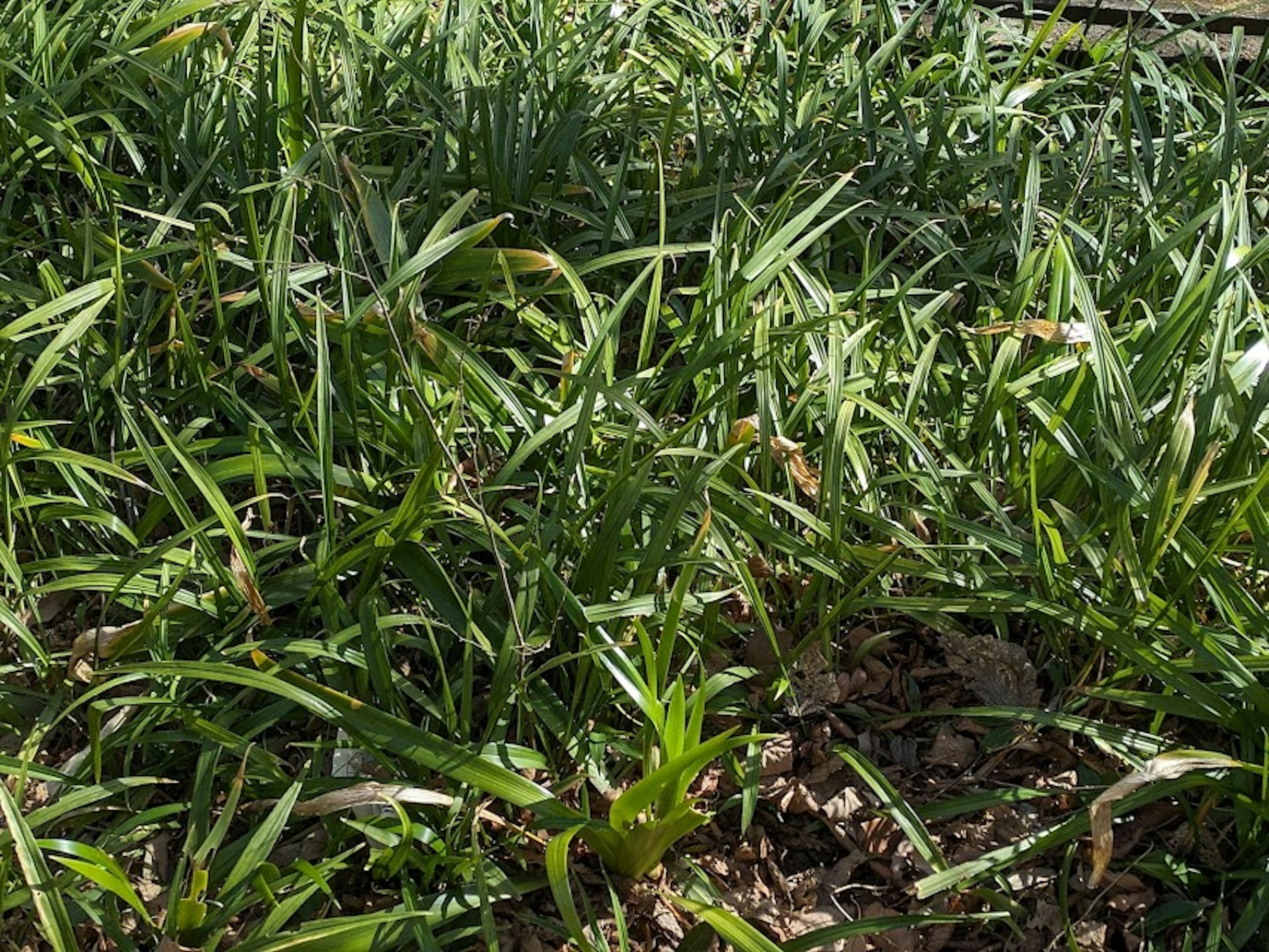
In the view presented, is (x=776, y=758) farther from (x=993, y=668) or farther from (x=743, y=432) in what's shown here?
(x=743, y=432)

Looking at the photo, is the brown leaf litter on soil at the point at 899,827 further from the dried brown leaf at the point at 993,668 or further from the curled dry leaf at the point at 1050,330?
the curled dry leaf at the point at 1050,330

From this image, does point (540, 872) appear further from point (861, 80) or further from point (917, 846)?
point (861, 80)

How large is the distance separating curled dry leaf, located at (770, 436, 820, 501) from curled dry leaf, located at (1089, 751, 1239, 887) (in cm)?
58

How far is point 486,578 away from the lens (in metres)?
1.94

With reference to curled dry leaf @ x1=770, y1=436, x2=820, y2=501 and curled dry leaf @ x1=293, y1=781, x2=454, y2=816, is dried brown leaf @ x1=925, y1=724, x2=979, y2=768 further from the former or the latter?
curled dry leaf @ x1=293, y1=781, x2=454, y2=816

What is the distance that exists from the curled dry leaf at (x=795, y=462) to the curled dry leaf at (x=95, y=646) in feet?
2.92

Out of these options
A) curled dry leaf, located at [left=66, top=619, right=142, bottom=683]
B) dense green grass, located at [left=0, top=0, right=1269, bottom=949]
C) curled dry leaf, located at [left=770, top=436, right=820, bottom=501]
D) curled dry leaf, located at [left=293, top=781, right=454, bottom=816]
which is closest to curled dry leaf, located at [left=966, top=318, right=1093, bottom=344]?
dense green grass, located at [left=0, top=0, right=1269, bottom=949]

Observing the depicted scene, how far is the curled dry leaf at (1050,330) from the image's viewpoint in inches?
75.7

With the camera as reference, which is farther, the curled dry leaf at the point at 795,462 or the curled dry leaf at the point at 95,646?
the curled dry leaf at the point at 795,462

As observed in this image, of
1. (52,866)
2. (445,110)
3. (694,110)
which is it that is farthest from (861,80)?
(52,866)

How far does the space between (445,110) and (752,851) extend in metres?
1.53

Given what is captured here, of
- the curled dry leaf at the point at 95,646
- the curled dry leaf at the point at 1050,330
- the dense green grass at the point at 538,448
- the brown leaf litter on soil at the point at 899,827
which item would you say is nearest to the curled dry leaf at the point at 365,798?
the dense green grass at the point at 538,448

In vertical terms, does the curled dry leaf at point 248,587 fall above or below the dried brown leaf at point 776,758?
above

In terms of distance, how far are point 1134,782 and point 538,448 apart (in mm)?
922
